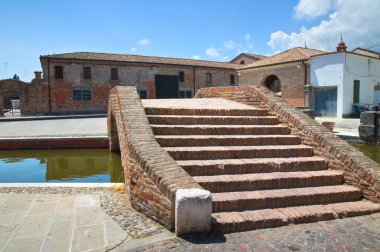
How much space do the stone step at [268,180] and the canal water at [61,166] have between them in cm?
346

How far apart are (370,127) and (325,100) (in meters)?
9.68

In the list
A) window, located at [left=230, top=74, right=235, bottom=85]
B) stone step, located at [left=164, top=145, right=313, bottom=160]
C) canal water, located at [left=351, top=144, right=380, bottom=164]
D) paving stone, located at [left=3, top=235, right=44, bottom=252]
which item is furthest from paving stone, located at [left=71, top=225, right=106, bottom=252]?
window, located at [left=230, top=74, right=235, bottom=85]

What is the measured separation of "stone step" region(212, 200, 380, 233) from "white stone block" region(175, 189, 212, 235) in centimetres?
19

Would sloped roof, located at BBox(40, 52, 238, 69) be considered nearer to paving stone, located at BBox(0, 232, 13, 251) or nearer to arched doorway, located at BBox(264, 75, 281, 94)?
arched doorway, located at BBox(264, 75, 281, 94)

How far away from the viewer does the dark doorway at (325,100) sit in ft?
64.9

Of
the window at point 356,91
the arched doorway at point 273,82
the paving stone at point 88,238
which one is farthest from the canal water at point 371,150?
the arched doorway at point 273,82

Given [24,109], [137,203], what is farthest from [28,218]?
[24,109]

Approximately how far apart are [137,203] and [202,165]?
1149mm

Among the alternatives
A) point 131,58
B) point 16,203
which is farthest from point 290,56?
point 16,203

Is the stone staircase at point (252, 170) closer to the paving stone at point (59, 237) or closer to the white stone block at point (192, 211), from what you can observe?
the white stone block at point (192, 211)

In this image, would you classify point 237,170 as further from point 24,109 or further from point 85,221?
point 24,109

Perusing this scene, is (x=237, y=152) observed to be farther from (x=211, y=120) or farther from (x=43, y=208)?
(x=43, y=208)

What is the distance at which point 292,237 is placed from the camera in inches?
131

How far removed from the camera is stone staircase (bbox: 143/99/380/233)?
3.82 m
